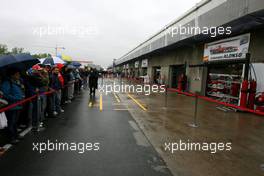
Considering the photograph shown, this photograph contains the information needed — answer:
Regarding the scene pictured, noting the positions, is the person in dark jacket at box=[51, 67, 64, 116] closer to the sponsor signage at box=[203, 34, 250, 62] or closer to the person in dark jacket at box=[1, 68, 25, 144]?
the person in dark jacket at box=[1, 68, 25, 144]

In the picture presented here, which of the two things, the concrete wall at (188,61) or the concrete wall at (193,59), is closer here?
the concrete wall at (193,59)

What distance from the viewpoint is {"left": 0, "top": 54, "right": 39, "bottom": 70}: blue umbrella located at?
477cm

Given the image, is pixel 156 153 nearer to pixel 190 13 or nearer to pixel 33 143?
pixel 33 143

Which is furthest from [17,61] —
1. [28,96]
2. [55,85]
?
[55,85]

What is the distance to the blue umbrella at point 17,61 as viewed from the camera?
477 centimetres

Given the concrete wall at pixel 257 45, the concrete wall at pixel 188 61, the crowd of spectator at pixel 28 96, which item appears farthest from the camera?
the concrete wall at pixel 188 61

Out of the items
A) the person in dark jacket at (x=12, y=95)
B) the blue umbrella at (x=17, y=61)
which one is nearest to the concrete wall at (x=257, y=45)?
the blue umbrella at (x=17, y=61)

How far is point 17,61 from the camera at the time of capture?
16.1ft

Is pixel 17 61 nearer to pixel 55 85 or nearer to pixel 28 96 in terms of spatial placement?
pixel 28 96

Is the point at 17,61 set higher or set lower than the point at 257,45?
lower

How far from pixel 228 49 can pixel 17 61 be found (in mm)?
10961

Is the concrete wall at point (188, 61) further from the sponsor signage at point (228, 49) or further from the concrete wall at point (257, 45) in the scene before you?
the concrete wall at point (257, 45)

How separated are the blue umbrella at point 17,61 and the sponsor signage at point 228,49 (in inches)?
387

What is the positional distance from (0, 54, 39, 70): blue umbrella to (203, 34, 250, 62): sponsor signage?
9828 millimetres
